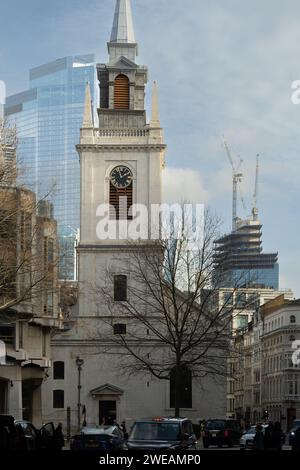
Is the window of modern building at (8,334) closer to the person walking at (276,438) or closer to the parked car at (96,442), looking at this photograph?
the person walking at (276,438)

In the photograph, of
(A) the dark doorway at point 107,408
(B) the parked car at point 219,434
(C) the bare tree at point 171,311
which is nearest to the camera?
(B) the parked car at point 219,434

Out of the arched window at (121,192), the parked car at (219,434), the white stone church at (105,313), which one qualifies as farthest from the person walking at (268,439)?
the arched window at (121,192)

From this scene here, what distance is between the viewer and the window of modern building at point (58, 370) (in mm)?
85500

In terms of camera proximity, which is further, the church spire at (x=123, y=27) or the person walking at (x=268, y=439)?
the church spire at (x=123, y=27)

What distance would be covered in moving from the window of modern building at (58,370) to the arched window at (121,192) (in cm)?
1238

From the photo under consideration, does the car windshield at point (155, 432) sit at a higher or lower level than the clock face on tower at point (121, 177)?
lower

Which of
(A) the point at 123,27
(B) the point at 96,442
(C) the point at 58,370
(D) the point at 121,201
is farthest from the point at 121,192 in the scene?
(B) the point at 96,442

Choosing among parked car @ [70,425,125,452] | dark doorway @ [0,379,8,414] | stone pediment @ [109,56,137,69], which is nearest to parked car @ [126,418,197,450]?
parked car @ [70,425,125,452]

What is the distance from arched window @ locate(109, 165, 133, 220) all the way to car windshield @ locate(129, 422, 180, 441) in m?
52.9

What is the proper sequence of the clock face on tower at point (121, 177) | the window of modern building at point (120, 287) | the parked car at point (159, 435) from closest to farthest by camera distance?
the parked car at point (159, 435) < the window of modern building at point (120, 287) < the clock face on tower at point (121, 177)

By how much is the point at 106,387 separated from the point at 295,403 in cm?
5106
